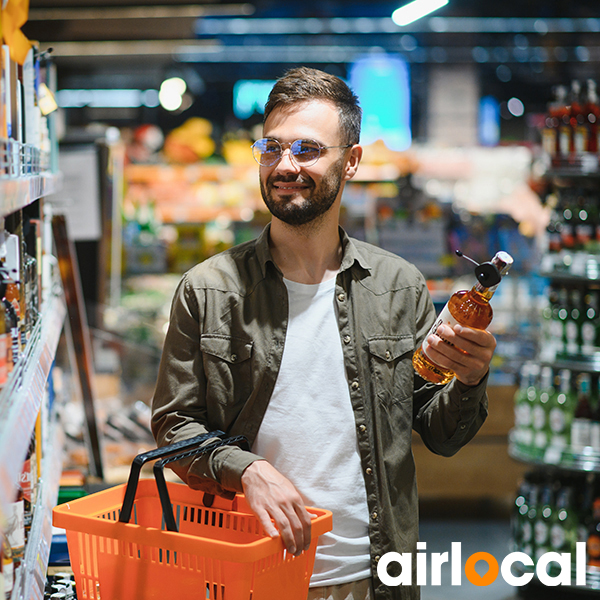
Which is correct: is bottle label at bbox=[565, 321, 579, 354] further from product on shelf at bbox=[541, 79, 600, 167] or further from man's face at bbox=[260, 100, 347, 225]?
man's face at bbox=[260, 100, 347, 225]

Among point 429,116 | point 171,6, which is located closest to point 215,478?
point 171,6

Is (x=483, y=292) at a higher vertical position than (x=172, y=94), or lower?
lower

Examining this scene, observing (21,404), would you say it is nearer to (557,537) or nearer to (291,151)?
(291,151)

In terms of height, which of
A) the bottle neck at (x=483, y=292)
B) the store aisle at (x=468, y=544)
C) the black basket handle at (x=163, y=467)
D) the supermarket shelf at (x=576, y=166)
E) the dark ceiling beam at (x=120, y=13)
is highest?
the dark ceiling beam at (x=120, y=13)

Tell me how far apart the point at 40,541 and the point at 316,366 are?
774 mm

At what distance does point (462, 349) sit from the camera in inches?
69.0

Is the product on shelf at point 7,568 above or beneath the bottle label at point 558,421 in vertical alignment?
above

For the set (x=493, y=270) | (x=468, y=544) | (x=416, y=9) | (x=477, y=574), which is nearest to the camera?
(x=493, y=270)

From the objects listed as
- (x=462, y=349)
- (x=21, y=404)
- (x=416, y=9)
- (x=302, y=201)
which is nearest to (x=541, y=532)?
(x=462, y=349)

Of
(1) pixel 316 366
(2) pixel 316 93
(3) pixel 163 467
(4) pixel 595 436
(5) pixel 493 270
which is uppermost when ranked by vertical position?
(2) pixel 316 93

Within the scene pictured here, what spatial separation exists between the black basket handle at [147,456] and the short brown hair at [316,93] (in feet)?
2.85

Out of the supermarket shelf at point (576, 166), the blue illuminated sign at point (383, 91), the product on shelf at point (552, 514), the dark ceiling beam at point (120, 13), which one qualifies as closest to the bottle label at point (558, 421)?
the product on shelf at point (552, 514)

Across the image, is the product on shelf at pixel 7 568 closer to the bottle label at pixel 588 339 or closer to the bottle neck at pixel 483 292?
the bottle neck at pixel 483 292

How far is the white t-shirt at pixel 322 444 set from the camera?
188 centimetres
